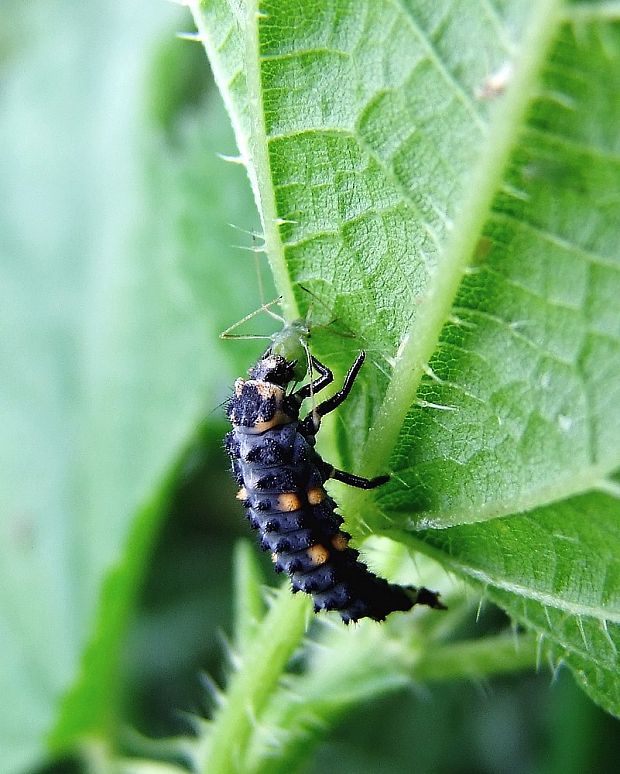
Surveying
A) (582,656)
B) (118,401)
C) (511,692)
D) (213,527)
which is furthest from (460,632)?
(582,656)

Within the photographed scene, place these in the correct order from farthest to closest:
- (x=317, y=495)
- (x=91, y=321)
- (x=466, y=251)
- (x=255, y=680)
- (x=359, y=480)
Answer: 1. (x=91, y=321)
2. (x=255, y=680)
3. (x=317, y=495)
4. (x=359, y=480)
5. (x=466, y=251)

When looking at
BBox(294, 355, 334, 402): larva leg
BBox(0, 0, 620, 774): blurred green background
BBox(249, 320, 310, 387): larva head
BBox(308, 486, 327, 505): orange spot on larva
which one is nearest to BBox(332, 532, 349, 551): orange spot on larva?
BBox(308, 486, 327, 505): orange spot on larva

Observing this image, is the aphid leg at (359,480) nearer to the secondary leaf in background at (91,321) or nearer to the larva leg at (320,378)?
the larva leg at (320,378)

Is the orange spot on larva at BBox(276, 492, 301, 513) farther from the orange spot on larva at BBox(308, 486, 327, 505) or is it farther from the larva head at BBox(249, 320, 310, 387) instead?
the larva head at BBox(249, 320, 310, 387)

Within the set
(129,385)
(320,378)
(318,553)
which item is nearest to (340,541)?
(318,553)

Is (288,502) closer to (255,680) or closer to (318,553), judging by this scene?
(318,553)

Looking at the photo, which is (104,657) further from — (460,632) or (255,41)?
(255,41)
